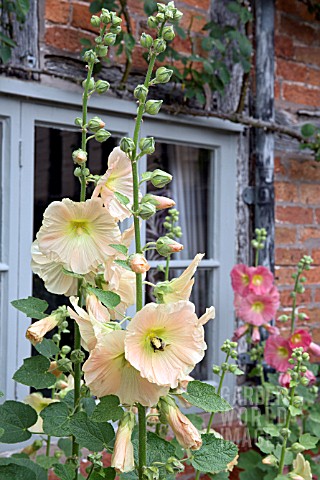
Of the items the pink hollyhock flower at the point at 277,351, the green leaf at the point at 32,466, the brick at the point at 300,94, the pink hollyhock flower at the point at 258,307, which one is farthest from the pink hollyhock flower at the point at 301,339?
the green leaf at the point at 32,466

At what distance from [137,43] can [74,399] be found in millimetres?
1634

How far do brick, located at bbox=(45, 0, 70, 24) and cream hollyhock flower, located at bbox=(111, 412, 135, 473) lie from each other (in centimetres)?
161

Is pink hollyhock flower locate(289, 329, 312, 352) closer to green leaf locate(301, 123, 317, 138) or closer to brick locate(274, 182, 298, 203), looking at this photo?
brick locate(274, 182, 298, 203)

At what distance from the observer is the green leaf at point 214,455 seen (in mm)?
934

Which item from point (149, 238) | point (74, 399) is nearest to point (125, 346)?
point (74, 399)

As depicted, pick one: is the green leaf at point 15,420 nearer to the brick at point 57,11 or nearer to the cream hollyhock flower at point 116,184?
the cream hollyhock flower at point 116,184

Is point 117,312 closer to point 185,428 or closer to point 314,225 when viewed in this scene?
point 185,428

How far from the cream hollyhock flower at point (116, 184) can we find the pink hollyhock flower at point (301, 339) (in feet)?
4.40

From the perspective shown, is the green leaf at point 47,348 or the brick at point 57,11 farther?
the brick at point 57,11

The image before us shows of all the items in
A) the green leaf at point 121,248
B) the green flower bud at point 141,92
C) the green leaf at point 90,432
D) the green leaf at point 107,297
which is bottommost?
the green leaf at point 90,432

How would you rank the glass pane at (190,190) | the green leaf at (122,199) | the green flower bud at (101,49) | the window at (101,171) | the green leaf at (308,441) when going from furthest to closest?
the glass pane at (190,190) < the window at (101,171) < the green leaf at (308,441) < the green flower bud at (101,49) < the green leaf at (122,199)

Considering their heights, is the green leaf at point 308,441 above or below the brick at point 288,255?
below

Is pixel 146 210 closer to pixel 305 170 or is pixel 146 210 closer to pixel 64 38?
pixel 64 38

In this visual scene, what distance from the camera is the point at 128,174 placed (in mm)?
1005
